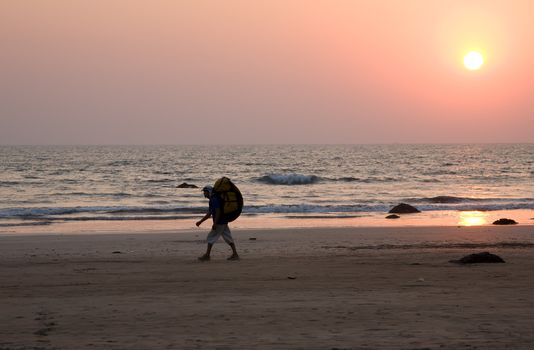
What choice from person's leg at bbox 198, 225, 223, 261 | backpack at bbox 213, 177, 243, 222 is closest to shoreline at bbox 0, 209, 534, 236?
person's leg at bbox 198, 225, 223, 261

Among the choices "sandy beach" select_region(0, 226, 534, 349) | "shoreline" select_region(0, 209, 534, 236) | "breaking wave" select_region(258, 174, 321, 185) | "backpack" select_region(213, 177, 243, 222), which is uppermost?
"backpack" select_region(213, 177, 243, 222)

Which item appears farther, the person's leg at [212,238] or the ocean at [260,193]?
the ocean at [260,193]

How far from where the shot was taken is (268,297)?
30.8 feet

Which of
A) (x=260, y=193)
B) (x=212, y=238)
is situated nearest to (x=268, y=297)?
(x=212, y=238)

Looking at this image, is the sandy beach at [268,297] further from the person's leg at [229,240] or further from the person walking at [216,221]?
the person walking at [216,221]

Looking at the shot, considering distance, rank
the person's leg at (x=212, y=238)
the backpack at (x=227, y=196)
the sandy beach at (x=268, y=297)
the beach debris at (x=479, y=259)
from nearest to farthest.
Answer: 1. the sandy beach at (x=268, y=297)
2. the beach debris at (x=479, y=259)
3. the backpack at (x=227, y=196)
4. the person's leg at (x=212, y=238)

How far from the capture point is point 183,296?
9.48 meters

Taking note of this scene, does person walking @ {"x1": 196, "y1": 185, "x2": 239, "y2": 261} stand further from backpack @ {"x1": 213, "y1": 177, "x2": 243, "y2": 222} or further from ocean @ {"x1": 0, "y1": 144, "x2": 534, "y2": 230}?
ocean @ {"x1": 0, "y1": 144, "x2": 534, "y2": 230}

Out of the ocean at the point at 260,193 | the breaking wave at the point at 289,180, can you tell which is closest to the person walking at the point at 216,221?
the ocean at the point at 260,193

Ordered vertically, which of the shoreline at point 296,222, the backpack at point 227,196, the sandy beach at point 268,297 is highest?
the backpack at point 227,196

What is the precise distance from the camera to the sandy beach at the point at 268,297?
23.5ft

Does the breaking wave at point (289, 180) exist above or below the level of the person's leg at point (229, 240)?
below

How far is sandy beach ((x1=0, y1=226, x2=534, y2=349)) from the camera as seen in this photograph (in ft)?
23.5

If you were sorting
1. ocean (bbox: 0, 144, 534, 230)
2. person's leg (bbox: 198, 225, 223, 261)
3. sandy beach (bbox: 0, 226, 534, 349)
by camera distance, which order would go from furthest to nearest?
1. ocean (bbox: 0, 144, 534, 230)
2. person's leg (bbox: 198, 225, 223, 261)
3. sandy beach (bbox: 0, 226, 534, 349)
